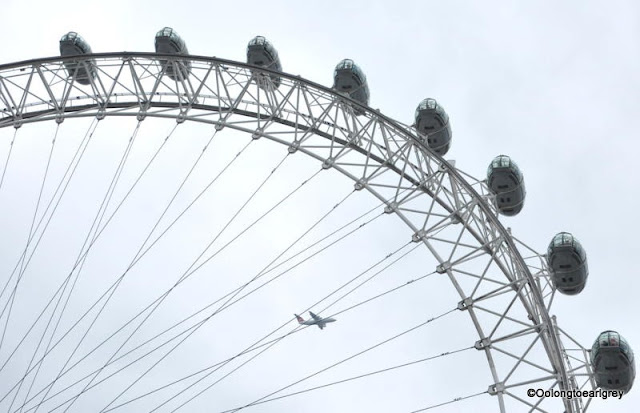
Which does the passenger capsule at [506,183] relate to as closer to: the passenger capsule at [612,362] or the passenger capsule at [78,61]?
the passenger capsule at [612,362]

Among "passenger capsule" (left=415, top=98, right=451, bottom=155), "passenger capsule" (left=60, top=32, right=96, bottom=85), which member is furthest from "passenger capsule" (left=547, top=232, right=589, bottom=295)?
"passenger capsule" (left=60, top=32, right=96, bottom=85)

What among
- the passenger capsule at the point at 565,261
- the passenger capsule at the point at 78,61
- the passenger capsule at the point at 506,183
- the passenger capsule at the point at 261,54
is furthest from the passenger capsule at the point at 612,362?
the passenger capsule at the point at 78,61

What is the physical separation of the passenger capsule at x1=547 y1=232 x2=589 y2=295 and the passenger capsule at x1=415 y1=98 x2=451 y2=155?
4893 millimetres

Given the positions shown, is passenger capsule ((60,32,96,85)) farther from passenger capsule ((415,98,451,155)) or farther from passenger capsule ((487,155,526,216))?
passenger capsule ((487,155,526,216))

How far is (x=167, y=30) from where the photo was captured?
109 feet

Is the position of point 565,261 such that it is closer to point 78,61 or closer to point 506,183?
point 506,183

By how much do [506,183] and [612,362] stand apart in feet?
21.1

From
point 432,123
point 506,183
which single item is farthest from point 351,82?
point 506,183

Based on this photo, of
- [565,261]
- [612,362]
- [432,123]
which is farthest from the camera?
[432,123]

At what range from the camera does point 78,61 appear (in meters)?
31.0

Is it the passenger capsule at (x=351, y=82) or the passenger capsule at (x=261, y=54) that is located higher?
the passenger capsule at (x=261, y=54)

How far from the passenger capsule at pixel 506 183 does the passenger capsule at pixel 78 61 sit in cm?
1202

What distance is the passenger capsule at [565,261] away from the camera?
2970cm

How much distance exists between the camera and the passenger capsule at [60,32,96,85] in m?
31.0
